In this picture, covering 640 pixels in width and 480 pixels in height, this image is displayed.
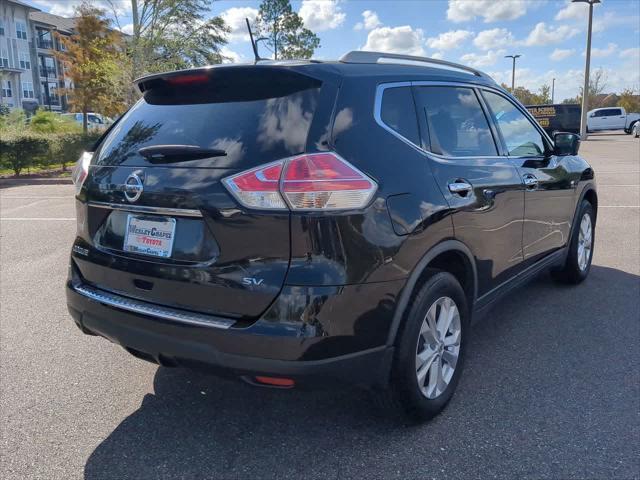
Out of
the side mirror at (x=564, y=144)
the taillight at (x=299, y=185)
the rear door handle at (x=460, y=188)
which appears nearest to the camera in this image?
the taillight at (x=299, y=185)

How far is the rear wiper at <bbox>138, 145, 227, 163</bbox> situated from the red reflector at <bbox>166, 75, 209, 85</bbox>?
421 millimetres

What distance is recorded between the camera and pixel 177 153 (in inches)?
98.8

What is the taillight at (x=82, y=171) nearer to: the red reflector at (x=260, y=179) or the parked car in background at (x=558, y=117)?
the red reflector at (x=260, y=179)

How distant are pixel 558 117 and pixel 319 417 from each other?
106 ft

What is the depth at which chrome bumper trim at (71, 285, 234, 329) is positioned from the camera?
238 cm

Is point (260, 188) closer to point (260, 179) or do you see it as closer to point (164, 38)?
point (260, 179)

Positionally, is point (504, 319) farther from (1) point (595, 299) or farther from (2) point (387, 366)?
(2) point (387, 366)

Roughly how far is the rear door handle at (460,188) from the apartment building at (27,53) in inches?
2552

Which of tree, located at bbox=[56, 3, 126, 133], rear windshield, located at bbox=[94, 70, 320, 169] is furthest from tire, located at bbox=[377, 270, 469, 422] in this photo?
tree, located at bbox=[56, 3, 126, 133]

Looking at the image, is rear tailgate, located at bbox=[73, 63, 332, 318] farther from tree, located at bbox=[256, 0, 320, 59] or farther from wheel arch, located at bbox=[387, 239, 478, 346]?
tree, located at bbox=[256, 0, 320, 59]

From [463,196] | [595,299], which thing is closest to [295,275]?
[463,196]

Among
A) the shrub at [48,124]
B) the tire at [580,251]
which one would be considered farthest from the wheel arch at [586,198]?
the shrub at [48,124]

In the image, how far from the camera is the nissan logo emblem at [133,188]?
2564 millimetres

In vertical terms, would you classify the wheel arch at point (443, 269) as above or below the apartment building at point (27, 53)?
below
